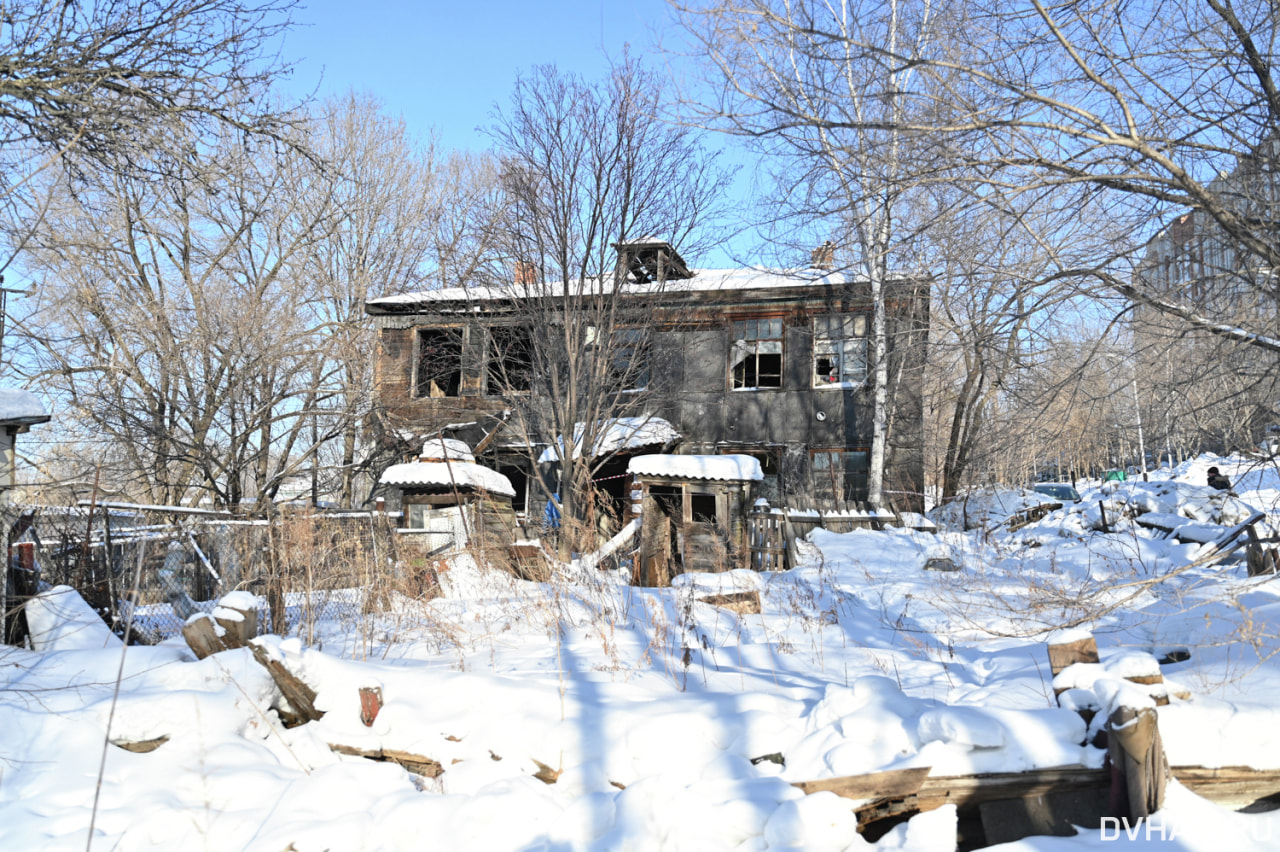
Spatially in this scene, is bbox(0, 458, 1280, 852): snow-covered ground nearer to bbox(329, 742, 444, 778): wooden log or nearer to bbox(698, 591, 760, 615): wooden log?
bbox(329, 742, 444, 778): wooden log

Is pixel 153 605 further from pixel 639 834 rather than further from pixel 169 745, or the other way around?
pixel 639 834

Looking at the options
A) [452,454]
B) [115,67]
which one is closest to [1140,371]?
[115,67]

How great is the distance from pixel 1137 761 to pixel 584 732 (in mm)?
2505

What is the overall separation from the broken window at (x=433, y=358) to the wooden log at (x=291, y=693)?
572 inches

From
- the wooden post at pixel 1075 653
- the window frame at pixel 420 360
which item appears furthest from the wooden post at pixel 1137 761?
the window frame at pixel 420 360

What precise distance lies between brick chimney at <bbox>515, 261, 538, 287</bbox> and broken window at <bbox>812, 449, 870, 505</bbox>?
307 inches

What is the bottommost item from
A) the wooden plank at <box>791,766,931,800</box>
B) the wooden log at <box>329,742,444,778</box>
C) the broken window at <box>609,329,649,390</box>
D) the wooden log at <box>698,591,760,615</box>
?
the wooden log at <box>329,742,444,778</box>

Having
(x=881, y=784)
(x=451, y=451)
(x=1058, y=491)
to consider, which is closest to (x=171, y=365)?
(x=451, y=451)

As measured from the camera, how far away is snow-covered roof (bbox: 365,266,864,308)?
12922mm

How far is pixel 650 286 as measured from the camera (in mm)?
13922

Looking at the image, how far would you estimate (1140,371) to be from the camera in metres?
7.04

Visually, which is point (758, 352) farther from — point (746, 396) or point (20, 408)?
point (20, 408)

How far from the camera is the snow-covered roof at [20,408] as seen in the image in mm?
6141

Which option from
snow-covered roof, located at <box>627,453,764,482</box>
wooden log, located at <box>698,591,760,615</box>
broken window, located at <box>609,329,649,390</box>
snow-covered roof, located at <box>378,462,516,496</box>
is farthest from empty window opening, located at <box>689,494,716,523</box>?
wooden log, located at <box>698,591,760,615</box>
